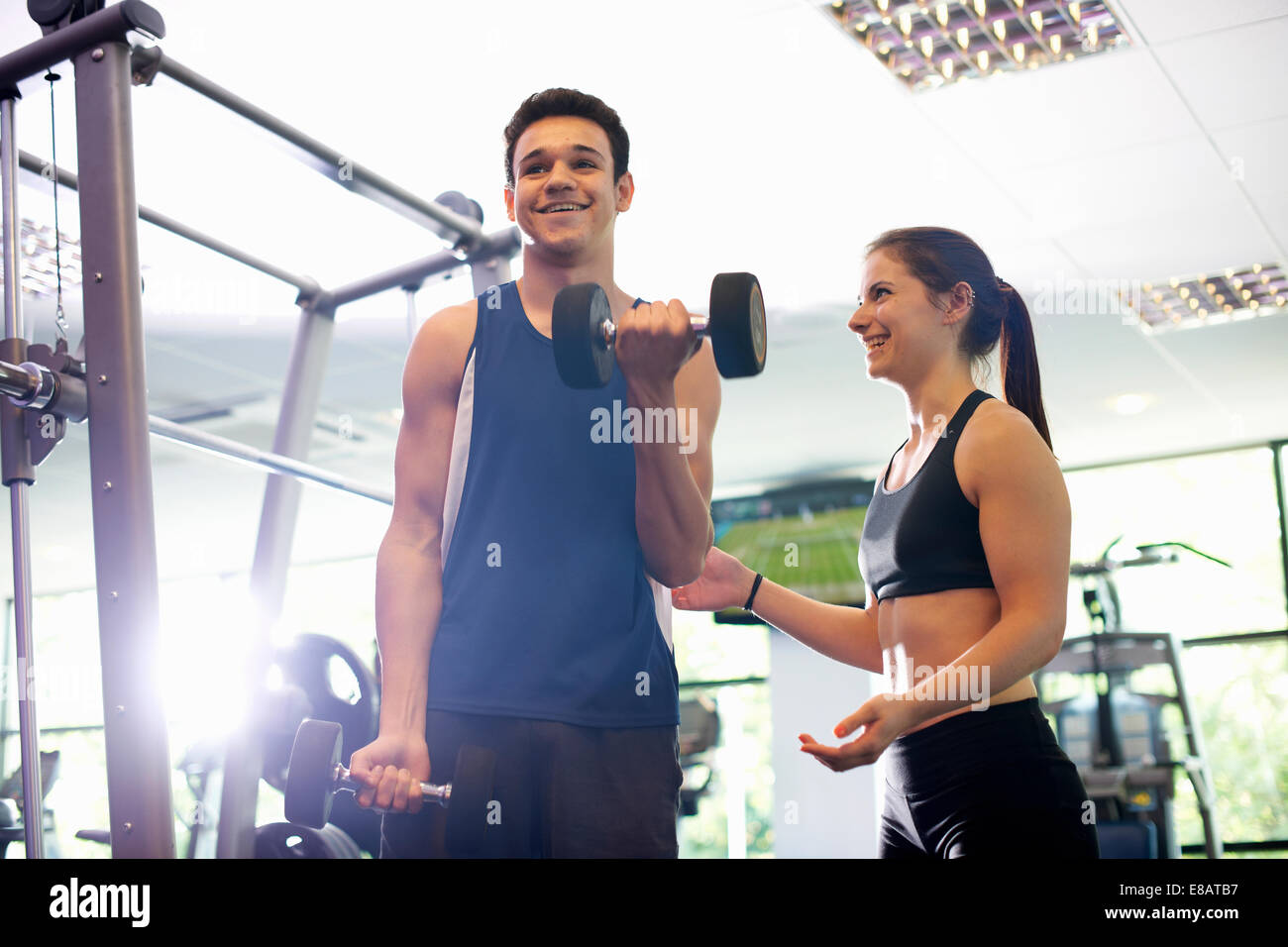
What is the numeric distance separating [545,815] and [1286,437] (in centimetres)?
687

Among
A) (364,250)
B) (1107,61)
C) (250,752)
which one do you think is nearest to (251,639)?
(250,752)

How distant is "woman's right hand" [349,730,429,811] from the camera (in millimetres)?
1300

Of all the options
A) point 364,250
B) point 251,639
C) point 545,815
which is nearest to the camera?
point 545,815

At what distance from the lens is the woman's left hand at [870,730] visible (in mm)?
1265

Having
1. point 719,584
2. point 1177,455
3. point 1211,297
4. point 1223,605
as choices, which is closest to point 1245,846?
point 1223,605

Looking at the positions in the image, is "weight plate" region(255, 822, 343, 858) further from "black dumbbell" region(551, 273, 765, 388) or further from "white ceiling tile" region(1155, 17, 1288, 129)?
"white ceiling tile" region(1155, 17, 1288, 129)

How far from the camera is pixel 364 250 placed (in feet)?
14.2

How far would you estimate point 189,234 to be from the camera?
2.51 m

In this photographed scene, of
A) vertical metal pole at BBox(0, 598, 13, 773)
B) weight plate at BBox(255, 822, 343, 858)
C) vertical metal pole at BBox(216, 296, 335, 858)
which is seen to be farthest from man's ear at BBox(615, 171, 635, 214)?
vertical metal pole at BBox(0, 598, 13, 773)

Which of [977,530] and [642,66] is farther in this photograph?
[642,66]

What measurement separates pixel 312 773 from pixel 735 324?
723 millimetres

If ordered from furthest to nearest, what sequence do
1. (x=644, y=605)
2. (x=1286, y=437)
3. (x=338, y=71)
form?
(x=1286, y=437) < (x=338, y=71) < (x=644, y=605)

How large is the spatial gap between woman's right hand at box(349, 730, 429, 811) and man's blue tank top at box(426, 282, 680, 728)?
0.17ft
